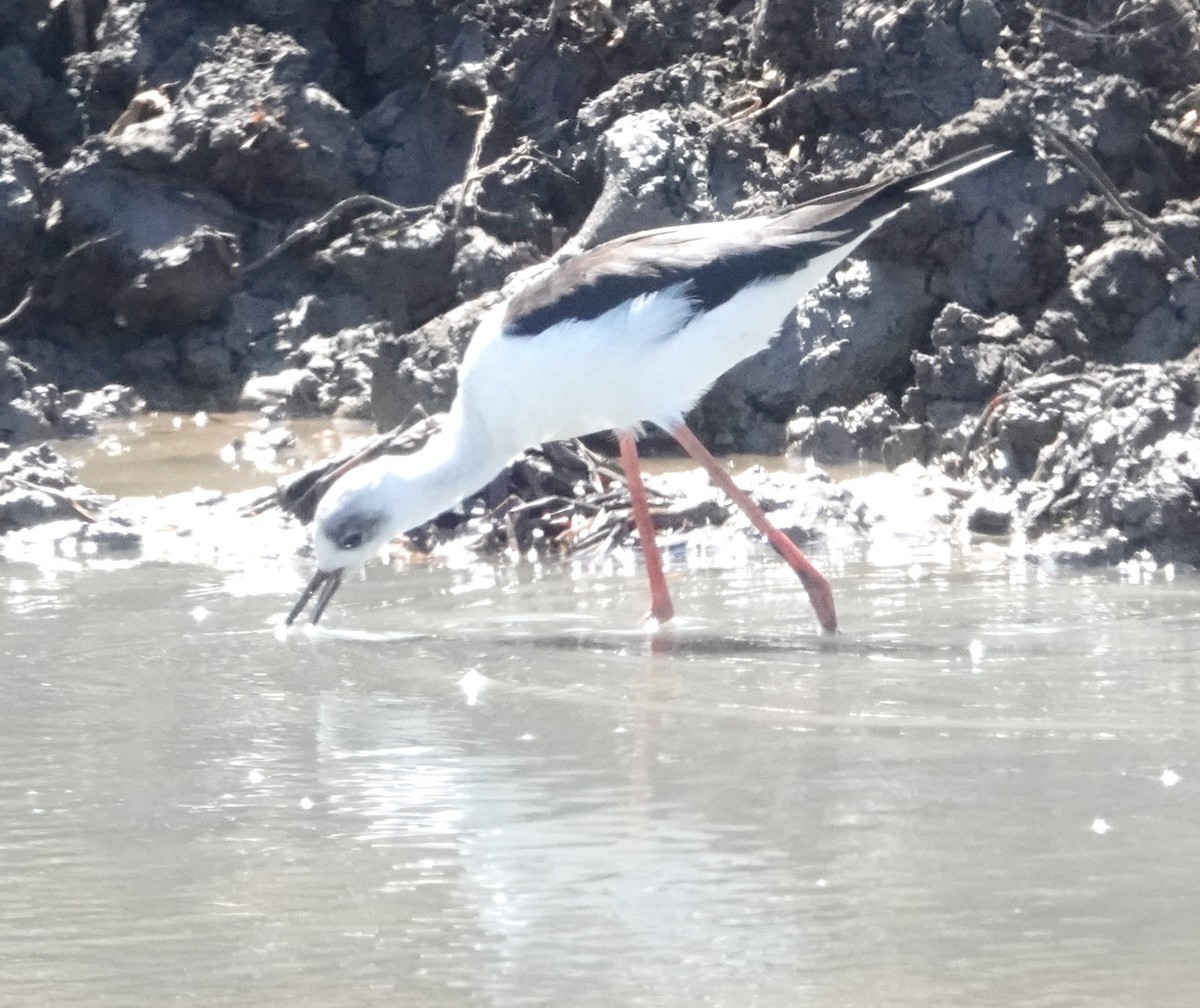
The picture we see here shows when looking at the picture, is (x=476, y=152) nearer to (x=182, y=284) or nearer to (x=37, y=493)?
(x=182, y=284)

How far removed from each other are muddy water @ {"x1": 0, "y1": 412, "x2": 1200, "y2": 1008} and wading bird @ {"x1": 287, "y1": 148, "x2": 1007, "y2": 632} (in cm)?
39

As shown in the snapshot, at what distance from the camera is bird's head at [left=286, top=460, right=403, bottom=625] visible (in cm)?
662

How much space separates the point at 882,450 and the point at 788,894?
5.52 meters

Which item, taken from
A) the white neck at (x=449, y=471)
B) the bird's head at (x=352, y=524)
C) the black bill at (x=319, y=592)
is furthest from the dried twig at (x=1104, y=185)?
the black bill at (x=319, y=592)

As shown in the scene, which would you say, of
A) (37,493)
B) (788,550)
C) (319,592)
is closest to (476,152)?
(37,493)

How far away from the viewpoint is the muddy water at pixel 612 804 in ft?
10.5

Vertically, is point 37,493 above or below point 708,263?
below

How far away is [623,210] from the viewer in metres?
9.66

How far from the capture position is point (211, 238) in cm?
1123

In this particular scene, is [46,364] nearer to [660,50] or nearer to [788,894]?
[660,50]

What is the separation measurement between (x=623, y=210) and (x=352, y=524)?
3509 mm

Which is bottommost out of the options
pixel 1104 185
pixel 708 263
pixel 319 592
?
pixel 319 592

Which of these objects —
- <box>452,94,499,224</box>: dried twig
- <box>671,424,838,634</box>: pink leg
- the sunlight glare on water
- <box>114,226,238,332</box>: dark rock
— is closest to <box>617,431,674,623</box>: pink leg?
the sunlight glare on water

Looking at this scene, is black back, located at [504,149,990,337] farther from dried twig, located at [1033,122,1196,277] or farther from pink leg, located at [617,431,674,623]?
dried twig, located at [1033,122,1196,277]
